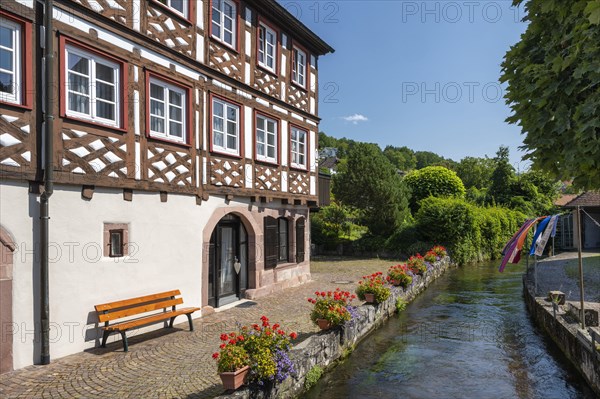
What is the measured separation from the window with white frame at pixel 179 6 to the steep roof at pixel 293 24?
10.5 feet

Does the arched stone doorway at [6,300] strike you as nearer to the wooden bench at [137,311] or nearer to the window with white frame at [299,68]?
the wooden bench at [137,311]

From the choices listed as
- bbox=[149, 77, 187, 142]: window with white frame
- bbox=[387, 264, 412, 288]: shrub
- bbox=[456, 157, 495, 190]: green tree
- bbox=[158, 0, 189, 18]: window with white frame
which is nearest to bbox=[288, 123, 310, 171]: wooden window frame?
bbox=[387, 264, 412, 288]: shrub

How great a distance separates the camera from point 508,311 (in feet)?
46.7

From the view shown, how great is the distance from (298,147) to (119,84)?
27.8ft

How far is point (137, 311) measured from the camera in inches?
360

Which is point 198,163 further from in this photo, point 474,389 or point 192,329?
point 474,389

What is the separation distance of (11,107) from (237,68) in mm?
7059

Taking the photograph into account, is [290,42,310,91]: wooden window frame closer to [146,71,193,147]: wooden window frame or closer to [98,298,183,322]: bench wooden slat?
[146,71,193,147]: wooden window frame

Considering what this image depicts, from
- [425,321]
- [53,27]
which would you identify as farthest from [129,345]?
[425,321]

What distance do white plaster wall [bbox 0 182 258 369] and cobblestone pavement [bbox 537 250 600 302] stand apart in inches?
461

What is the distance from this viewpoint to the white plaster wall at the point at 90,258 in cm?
748

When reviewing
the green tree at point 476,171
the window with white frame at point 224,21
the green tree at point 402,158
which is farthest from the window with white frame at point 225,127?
the green tree at point 402,158

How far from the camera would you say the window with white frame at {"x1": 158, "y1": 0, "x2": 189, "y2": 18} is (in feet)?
35.6

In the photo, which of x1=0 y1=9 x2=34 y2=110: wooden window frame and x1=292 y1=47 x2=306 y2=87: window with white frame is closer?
x1=0 y1=9 x2=34 y2=110: wooden window frame
